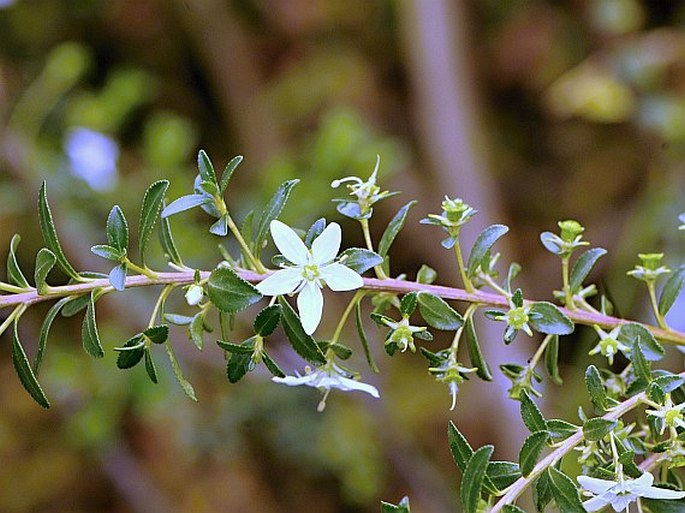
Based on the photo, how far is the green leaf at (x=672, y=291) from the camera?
494 mm

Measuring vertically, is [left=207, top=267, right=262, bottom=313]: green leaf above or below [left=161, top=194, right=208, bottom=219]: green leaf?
below

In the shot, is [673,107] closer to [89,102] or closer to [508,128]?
[508,128]

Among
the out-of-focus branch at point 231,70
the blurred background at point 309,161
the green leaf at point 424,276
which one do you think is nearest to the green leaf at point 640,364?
the green leaf at point 424,276

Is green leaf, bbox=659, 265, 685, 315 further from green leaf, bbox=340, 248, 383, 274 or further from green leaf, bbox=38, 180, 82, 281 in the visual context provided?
green leaf, bbox=38, 180, 82, 281

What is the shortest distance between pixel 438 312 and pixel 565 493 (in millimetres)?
109

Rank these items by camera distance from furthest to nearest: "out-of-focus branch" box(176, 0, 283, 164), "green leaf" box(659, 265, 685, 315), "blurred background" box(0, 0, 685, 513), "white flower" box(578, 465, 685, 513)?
"out-of-focus branch" box(176, 0, 283, 164), "blurred background" box(0, 0, 685, 513), "green leaf" box(659, 265, 685, 315), "white flower" box(578, 465, 685, 513)

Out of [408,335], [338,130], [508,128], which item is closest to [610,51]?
[508,128]

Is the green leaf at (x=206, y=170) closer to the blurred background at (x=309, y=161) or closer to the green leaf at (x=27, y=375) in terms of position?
the green leaf at (x=27, y=375)

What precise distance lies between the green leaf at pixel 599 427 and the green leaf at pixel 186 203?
0.73 feet

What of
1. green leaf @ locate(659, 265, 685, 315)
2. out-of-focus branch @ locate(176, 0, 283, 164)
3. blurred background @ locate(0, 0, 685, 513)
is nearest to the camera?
green leaf @ locate(659, 265, 685, 315)

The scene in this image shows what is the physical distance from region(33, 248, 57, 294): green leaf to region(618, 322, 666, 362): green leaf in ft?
1.03

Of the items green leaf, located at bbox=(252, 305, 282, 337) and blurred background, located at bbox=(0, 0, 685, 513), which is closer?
green leaf, located at bbox=(252, 305, 282, 337)

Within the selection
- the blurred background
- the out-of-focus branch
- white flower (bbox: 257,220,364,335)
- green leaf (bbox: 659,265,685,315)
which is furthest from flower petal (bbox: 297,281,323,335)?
the out-of-focus branch

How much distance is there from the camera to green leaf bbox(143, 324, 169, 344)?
0.41m
